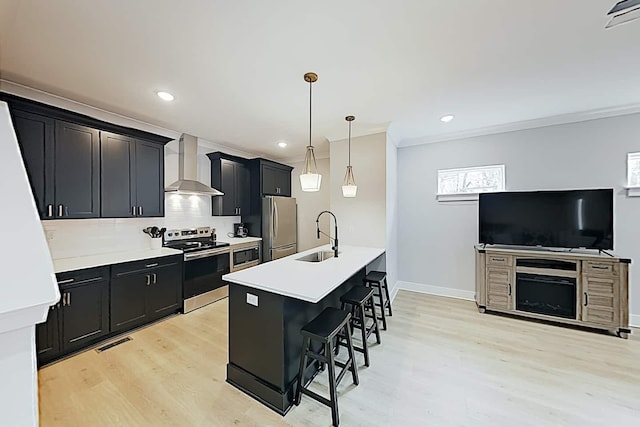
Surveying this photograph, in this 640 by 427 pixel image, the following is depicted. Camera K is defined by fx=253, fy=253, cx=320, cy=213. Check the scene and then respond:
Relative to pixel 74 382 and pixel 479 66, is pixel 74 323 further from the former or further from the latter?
pixel 479 66

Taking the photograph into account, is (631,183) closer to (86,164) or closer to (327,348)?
(327,348)

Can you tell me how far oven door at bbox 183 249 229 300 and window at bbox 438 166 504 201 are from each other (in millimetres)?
3779

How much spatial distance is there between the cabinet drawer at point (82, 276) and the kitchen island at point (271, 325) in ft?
5.55

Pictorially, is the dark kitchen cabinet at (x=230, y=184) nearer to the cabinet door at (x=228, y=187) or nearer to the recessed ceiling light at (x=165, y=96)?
the cabinet door at (x=228, y=187)

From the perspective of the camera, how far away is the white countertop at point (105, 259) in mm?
2599

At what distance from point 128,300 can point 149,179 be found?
1.56 meters

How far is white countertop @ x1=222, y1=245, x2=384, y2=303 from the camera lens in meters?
1.82

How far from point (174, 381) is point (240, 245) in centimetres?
245

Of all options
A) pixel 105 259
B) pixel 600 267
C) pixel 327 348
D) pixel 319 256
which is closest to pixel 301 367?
pixel 327 348

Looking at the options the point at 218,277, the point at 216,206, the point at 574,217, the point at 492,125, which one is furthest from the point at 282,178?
the point at 574,217

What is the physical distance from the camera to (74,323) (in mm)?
2543

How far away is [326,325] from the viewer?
194cm

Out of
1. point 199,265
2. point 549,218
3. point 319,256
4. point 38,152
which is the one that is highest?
point 38,152

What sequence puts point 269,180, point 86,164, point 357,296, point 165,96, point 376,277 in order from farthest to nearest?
point 269,180
point 376,277
point 86,164
point 165,96
point 357,296
